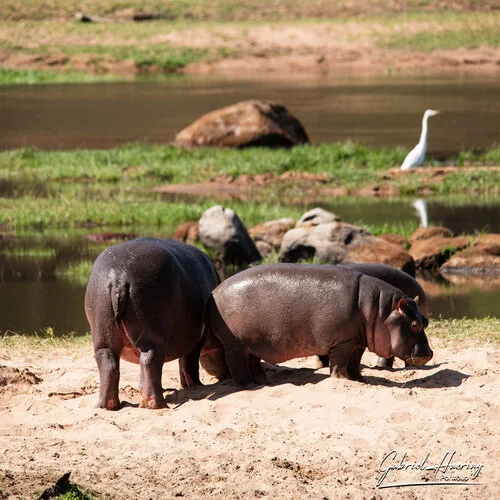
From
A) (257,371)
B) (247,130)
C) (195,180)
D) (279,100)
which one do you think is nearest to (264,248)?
(195,180)

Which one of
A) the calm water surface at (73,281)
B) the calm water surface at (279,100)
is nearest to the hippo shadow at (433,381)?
the calm water surface at (73,281)

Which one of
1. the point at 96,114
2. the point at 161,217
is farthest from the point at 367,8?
the point at 161,217

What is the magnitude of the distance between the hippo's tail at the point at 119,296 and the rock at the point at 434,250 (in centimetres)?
771

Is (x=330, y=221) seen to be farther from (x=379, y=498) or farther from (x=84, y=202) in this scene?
(x=379, y=498)

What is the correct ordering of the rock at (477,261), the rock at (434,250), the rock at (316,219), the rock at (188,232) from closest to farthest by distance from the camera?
the rock at (477,261) → the rock at (434,250) → the rock at (316,219) → the rock at (188,232)

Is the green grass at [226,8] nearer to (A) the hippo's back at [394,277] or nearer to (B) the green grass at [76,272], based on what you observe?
(B) the green grass at [76,272]

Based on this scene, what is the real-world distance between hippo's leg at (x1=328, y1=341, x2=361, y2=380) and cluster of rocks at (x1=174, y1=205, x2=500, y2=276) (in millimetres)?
6374

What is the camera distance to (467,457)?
6.04m

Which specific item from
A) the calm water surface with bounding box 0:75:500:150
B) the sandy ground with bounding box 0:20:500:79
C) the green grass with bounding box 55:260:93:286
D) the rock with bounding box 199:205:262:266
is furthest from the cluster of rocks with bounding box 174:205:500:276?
the sandy ground with bounding box 0:20:500:79

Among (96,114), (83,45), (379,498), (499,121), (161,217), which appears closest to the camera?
(379,498)

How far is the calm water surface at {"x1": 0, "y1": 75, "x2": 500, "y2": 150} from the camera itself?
90.2ft

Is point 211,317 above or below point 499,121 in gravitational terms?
above

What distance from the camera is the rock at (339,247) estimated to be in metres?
13.6

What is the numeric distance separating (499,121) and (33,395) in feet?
76.8
